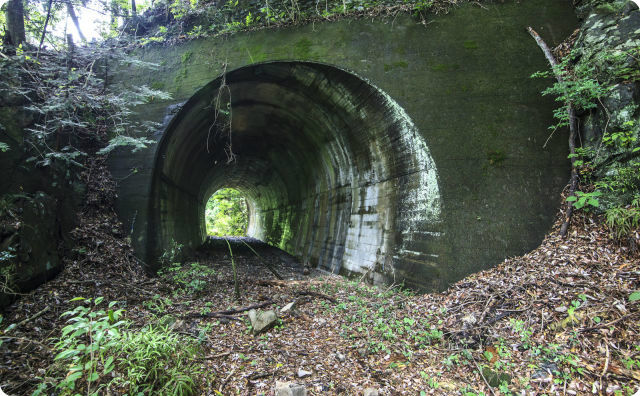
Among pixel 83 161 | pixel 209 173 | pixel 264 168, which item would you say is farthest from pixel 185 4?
pixel 264 168

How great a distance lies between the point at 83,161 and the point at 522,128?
9.38m

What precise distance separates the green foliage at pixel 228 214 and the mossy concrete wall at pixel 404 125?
17.8 m

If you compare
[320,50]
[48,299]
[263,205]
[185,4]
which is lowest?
[48,299]

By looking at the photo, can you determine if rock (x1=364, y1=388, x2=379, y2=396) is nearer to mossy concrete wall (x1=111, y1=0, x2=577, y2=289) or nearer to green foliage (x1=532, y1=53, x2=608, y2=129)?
mossy concrete wall (x1=111, y1=0, x2=577, y2=289)

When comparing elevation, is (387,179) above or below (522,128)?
below

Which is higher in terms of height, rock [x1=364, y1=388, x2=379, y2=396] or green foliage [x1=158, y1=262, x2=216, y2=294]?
green foliage [x1=158, y1=262, x2=216, y2=294]

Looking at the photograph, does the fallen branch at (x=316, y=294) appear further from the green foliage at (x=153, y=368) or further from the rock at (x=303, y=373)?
the green foliage at (x=153, y=368)

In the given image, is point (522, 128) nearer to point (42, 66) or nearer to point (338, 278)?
point (338, 278)

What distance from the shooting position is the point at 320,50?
7.11m

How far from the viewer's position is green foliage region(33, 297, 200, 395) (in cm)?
253

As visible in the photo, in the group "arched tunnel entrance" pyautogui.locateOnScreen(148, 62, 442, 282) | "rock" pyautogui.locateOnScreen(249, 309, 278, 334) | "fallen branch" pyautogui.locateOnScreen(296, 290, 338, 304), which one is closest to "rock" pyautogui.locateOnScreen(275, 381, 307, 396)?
"rock" pyautogui.locateOnScreen(249, 309, 278, 334)

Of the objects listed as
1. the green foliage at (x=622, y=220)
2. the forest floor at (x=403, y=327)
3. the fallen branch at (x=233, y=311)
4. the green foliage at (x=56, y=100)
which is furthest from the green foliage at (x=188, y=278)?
the green foliage at (x=622, y=220)

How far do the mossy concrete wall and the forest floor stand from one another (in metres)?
0.77

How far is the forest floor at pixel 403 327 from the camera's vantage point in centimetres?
309
